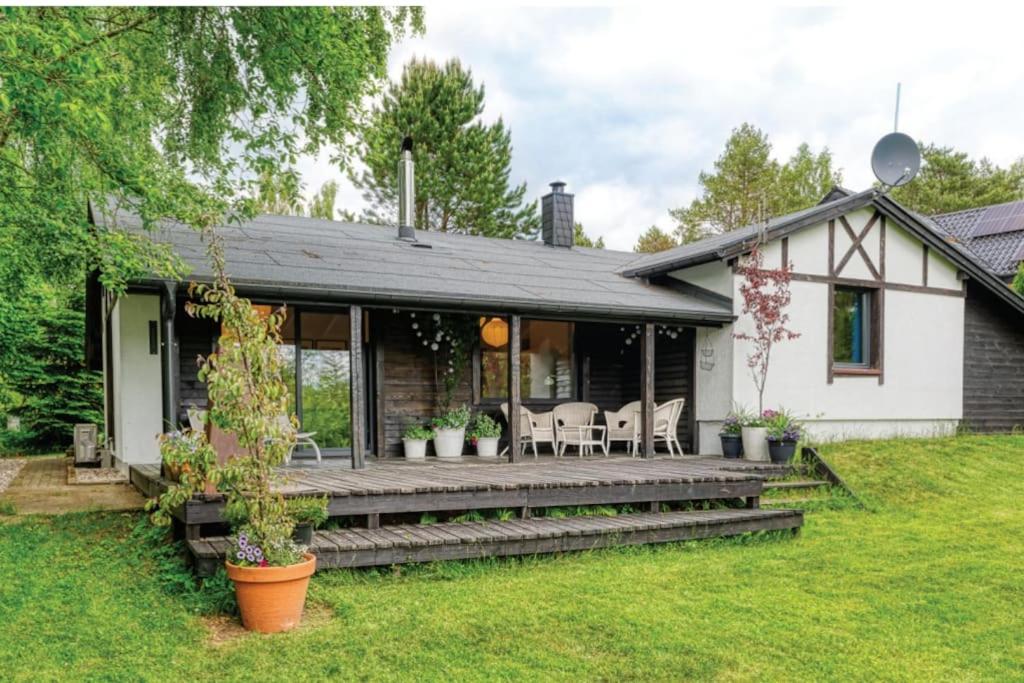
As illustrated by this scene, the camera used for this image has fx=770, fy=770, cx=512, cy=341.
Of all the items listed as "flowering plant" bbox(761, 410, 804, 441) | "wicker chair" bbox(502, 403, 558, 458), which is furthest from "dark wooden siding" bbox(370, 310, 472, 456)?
"flowering plant" bbox(761, 410, 804, 441)

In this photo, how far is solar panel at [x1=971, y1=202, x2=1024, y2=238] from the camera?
18328 millimetres

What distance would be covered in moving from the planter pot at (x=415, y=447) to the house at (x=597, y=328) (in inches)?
12.6

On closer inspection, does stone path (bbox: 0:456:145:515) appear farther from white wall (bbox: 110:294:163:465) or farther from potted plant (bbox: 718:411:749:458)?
potted plant (bbox: 718:411:749:458)

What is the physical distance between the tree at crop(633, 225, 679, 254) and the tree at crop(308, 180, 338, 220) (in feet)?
43.5

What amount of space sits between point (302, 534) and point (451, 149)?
1855 cm

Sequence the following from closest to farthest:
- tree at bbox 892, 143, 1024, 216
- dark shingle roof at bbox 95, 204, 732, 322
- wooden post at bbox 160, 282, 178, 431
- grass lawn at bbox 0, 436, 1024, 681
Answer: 1. grass lawn at bbox 0, 436, 1024, 681
2. wooden post at bbox 160, 282, 178, 431
3. dark shingle roof at bbox 95, 204, 732, 322
4. tree at bbox 892, 143, 1024, 216

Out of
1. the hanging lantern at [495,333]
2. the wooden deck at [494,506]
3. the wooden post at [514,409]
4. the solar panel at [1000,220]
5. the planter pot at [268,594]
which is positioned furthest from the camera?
the solar panel at [1000,220]

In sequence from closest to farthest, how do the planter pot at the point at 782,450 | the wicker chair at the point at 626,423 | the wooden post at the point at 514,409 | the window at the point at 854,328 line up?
the wooden post at the point at 514,409, the planter pot at the point at 782,450, the wicker chair at the point at 626,423, the window at the point at 854,328

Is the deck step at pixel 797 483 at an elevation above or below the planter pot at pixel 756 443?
below

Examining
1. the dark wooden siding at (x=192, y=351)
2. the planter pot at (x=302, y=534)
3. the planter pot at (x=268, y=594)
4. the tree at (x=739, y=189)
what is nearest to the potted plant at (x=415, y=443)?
Result: the dark wooden siding at (x=192, y=351)

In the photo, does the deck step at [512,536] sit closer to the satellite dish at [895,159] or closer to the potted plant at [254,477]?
the potted plant at [254,477]

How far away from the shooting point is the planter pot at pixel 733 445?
936cm

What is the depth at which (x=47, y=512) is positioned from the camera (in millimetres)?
7012

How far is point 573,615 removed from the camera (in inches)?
177
